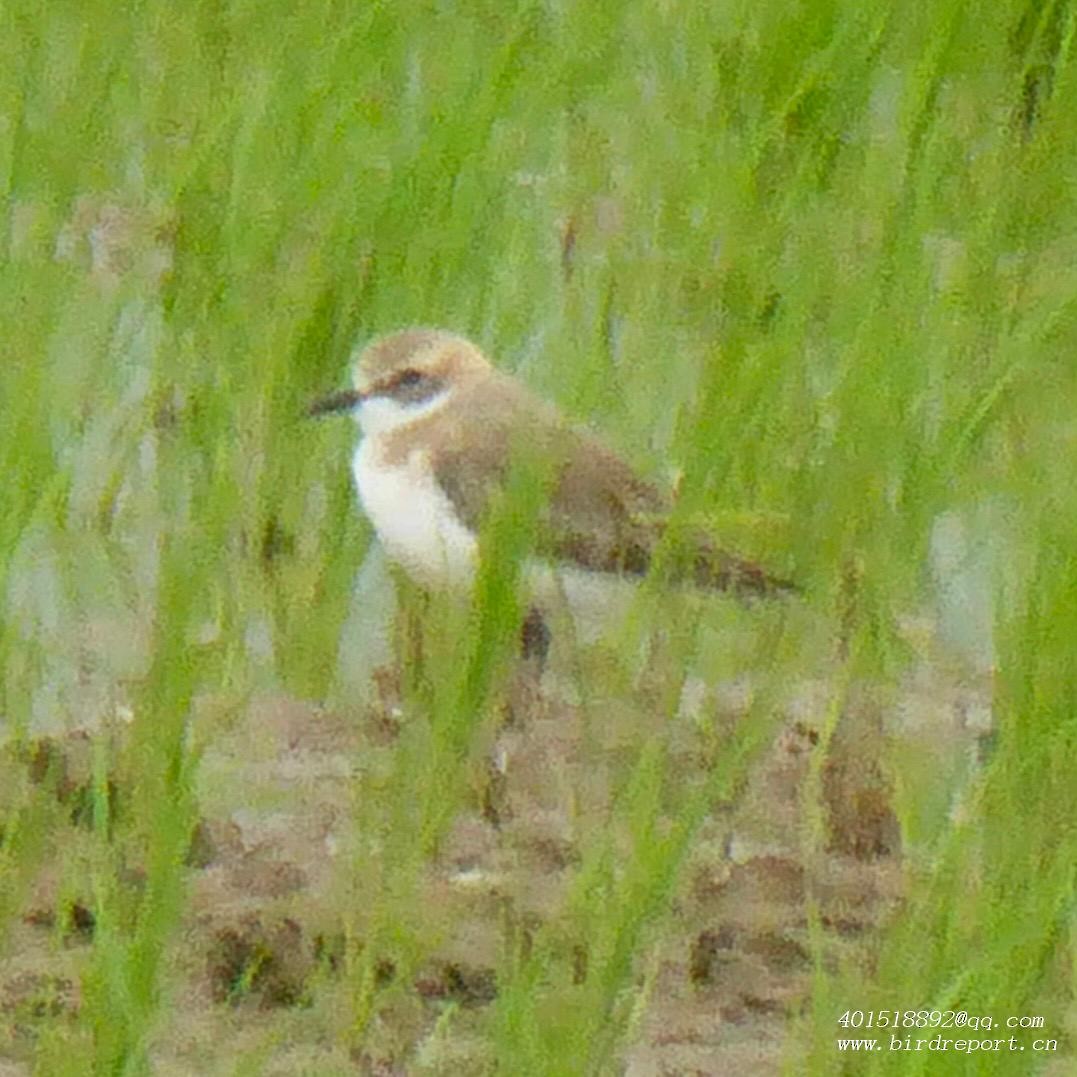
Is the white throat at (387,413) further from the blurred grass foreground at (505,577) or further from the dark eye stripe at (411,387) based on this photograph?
the blurred grass foreground at (505,577)

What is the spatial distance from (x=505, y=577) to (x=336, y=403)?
4.12 ft

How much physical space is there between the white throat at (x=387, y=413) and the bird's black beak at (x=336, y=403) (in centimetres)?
1

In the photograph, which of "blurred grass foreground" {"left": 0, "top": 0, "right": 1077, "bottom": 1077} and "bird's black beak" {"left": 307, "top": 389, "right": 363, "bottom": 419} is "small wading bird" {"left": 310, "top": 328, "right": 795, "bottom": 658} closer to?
"bird's black beak" {"left": 307, "top": 389, "right": 363, "bottom": 419}

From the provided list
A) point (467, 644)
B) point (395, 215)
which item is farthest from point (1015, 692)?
point (395, 215)

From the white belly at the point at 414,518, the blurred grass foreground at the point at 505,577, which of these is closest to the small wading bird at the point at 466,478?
the white belly at the point at 414,518

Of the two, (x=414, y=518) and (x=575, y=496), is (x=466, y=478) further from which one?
(x=575, y=496)

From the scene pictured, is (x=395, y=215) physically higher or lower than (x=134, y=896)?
higher

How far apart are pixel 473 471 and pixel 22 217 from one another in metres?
0.83

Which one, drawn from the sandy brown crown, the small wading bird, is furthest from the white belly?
the sandy brown crown

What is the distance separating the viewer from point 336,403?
5.05 m

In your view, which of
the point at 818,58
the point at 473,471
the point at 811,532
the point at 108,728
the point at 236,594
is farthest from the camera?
the point at 818,58

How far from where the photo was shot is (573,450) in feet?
14.7

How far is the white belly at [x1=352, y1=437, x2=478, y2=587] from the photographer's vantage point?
480 cm

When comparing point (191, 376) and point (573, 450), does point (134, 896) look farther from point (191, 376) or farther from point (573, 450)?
→ point (191, 376)
